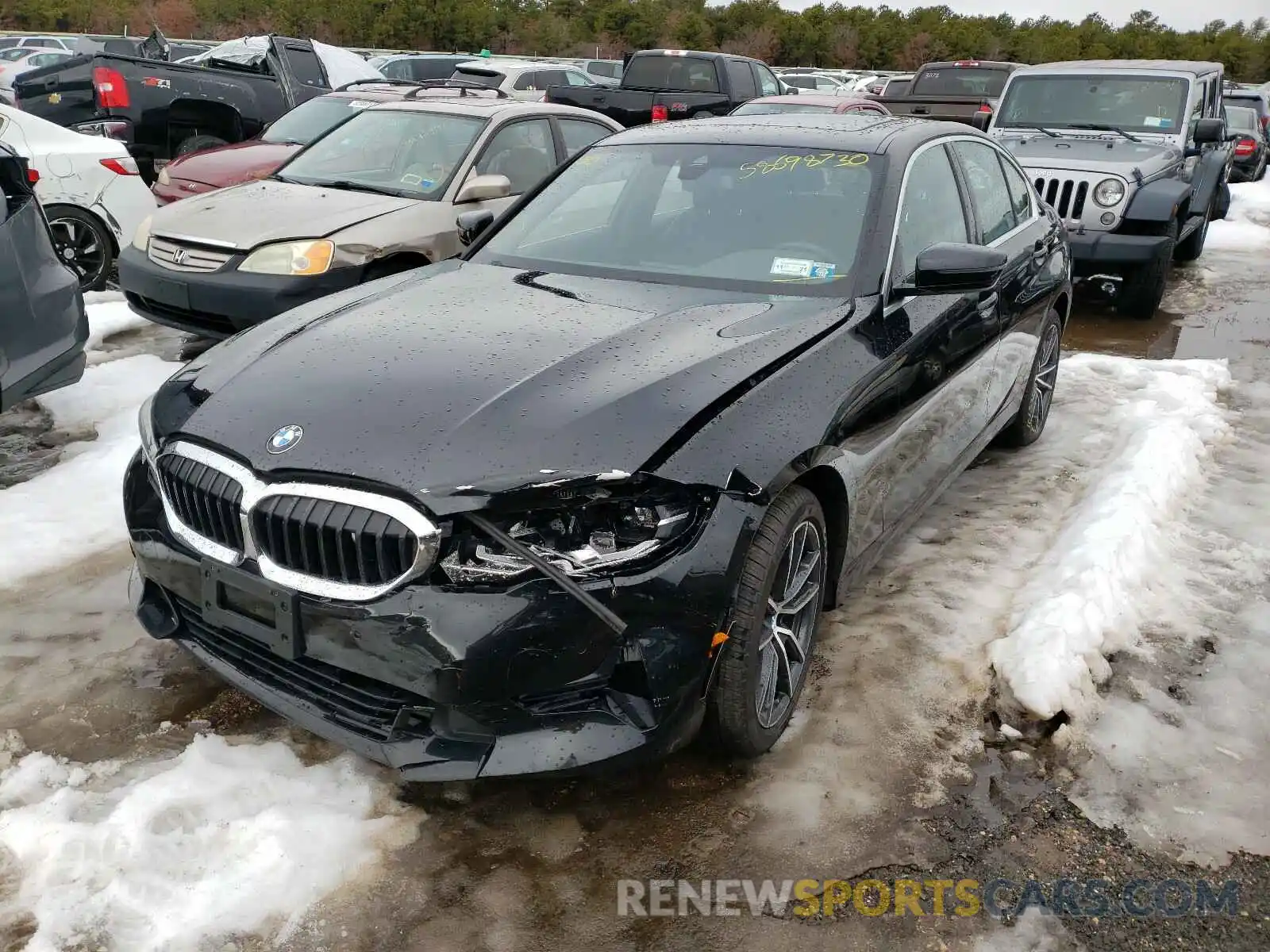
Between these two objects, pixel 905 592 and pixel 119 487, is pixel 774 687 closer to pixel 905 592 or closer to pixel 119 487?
pixel 905 592

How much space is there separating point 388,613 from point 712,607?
758mm

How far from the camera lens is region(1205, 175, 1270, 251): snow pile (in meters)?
13.0

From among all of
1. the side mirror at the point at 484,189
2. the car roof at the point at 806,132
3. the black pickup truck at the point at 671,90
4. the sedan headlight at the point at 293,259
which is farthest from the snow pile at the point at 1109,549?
the black pickup truck at the point at 671,90

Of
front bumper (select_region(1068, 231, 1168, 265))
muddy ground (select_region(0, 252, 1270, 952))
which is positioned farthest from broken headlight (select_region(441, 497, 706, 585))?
front bumper (select_region(1068, 231, 1168, 265))

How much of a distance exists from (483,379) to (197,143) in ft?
34.1

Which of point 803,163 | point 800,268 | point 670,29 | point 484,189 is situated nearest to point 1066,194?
point 484,189

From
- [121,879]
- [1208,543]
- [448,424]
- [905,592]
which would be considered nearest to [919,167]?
[905,592]

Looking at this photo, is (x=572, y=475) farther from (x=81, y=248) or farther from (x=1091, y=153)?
(x=1091, y=153)

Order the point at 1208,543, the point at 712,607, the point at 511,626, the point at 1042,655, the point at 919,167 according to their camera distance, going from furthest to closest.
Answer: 1. the point at 1208,543
2. the point at 919,167
3. the point at 1042,655
4. the point at 712,607
5. the point at 511,626

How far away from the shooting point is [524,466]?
8.08 ft

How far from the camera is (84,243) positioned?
8.00 meters

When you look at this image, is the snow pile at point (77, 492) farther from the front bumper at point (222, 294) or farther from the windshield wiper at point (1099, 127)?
the windshield wiper at point (1099, 127)

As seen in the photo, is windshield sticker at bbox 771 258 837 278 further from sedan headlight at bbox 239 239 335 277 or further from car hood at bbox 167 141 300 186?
car hood at bbox 167 141 300 186

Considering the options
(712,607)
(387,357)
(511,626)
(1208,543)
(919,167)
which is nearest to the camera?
(511,626)
